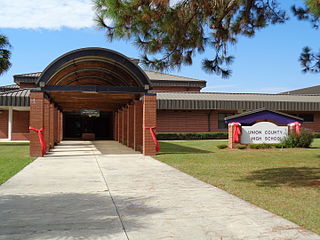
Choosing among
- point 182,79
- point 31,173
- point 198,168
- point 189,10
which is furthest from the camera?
point 182,79

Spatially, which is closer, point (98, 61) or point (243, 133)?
point (98, 61)

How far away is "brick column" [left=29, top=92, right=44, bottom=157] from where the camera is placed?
16922 mm

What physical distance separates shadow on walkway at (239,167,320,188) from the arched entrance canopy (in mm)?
7794

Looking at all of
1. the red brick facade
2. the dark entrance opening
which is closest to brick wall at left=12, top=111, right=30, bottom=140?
the red brick facade

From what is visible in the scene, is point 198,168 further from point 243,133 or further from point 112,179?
point 243,133

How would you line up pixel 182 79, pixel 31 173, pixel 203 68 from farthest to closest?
pixel 182 79 → pixel 31 173 → pixel 203 68

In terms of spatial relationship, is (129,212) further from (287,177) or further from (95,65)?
(95,65)

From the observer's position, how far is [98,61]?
18.4m

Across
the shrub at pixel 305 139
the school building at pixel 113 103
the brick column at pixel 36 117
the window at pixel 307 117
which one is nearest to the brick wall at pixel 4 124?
the school building at pixel 113 103

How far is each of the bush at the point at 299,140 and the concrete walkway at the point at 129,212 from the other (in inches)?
530

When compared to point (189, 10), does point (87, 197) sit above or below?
below

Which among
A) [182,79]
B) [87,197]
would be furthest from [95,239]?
[182,79]

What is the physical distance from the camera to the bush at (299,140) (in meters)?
22.2

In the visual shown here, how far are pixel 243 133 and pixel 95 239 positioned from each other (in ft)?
61.2
